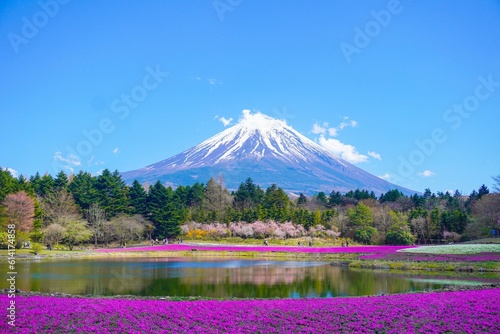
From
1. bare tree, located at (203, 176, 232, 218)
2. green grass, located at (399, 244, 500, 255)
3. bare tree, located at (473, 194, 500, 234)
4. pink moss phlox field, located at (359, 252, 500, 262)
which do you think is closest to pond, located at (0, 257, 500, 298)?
pink moss phlox field, located at (359, 252, 500, 262)

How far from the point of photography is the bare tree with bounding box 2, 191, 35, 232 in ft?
148

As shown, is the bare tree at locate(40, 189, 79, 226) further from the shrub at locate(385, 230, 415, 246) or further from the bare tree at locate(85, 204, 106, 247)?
the shrub at locate(385, 230, 415, 246)

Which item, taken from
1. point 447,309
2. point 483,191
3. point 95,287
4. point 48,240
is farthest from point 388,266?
point 483,191

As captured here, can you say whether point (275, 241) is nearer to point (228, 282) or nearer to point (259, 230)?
point (259, 230)

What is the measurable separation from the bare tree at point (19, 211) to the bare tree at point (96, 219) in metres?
11.8

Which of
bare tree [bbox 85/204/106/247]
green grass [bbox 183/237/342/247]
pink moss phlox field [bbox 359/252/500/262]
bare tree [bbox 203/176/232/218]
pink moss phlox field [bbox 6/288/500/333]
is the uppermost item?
bare tree [bbox 203/176/232/218]

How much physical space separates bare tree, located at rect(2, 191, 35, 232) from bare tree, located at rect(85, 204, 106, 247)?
11820 millimetres

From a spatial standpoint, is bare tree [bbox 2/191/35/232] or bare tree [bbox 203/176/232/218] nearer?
bare tree [bbox 2/191/35/232]

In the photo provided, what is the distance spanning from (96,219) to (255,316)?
5251cm

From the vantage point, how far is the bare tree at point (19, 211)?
148ft

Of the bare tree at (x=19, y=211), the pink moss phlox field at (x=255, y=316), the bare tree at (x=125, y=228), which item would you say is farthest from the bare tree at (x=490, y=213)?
the bare tree at (x=19, y=211)

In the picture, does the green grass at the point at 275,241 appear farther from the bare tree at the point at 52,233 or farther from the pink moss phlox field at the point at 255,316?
the pink moss phlox field at the point at 255,316

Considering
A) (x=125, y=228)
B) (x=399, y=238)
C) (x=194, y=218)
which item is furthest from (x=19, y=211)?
(x=399, y=238)

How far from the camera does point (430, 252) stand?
1515 inches
